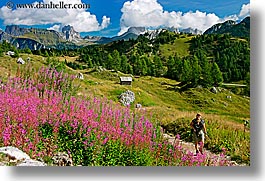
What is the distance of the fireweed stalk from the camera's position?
211 inches

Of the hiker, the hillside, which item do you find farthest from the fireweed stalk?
the hillside

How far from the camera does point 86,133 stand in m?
5.41

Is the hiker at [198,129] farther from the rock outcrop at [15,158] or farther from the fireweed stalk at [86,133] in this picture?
the rock outcrop at [15,158]

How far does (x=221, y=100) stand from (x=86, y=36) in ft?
9.19

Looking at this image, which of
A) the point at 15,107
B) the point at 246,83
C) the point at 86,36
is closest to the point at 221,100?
the point at 246,83

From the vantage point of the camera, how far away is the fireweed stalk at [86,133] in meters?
5.36

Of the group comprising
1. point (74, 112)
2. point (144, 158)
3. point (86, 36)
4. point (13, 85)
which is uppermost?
point (86, 36)

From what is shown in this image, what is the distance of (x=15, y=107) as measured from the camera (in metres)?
5.61

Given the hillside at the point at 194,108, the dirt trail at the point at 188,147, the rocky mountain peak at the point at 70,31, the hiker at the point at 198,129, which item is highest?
the rocky mountain peak at the point at 70,31

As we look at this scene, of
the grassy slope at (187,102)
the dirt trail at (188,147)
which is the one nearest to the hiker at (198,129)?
the dirt trail at (188,147)

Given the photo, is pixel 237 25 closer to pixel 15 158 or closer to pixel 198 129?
pixel 198 129

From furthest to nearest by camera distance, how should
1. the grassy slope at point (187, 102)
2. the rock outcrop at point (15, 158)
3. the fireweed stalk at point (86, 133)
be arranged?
the grassy slope at point (187, 102) → the fireweed stalk at point (86, 133) → the rock outcrop at point (15, 158)

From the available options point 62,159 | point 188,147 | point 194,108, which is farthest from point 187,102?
point 62,159

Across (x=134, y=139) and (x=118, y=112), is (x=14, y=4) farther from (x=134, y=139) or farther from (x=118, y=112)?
(x=134, y=139)
